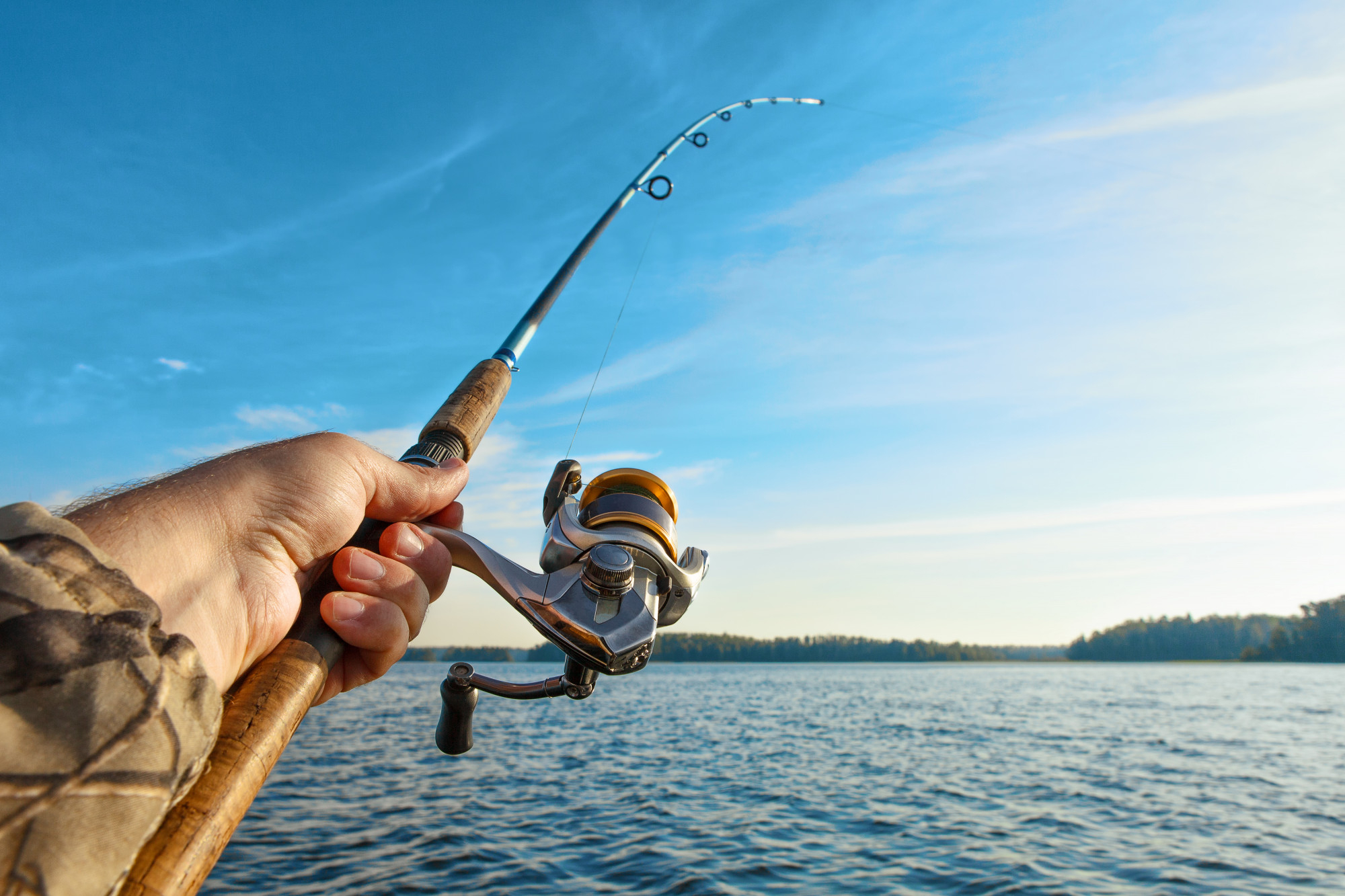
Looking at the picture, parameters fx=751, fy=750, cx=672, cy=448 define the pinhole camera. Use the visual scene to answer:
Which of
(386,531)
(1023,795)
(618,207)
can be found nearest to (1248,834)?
(1023,795)

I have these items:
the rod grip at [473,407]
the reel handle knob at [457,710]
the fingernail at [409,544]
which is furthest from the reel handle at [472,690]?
the rod grip at [473,407]

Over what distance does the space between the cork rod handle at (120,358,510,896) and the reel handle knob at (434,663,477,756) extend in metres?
0.31

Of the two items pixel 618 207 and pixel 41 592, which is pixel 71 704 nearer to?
pixel 41 592

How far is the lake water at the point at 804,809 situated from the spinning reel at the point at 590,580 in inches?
45.9

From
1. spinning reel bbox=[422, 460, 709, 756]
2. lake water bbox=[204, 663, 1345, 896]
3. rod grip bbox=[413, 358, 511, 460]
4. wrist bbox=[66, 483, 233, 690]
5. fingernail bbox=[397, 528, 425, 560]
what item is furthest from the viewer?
lake water bbox=[204, 663, 1345, 896]

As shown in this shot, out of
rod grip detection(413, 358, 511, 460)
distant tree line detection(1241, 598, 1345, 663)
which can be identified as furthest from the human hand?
distant tree line detection(1241, 598, 1345, 663)

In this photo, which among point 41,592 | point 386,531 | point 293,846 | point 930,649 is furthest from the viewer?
point 930,649

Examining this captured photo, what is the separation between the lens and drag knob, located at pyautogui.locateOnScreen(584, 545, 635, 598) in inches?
56.4

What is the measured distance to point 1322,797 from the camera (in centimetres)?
1227

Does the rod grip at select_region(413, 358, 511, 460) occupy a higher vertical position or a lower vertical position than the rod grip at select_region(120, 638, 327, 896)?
higher

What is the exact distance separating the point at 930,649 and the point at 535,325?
396 feet

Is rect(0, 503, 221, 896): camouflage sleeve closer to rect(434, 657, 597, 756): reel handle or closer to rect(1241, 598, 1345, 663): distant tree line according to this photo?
rect(434, 657, 597, 756): reel handle

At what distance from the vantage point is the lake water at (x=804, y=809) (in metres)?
7.74

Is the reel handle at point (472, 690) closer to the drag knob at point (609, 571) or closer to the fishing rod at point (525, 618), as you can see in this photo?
the fishing rod at point (525, 618)
